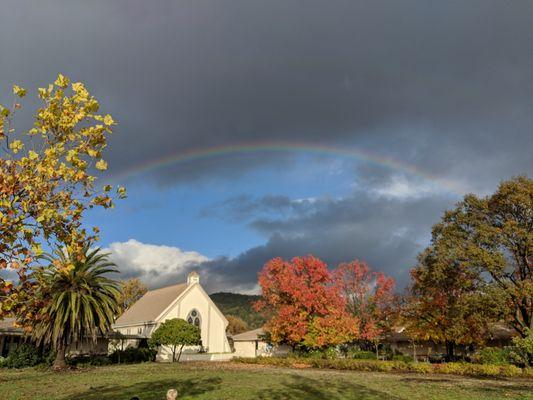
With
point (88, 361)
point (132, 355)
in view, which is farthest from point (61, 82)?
point (132, 355)

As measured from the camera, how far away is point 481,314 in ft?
103

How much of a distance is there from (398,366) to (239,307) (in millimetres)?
98430

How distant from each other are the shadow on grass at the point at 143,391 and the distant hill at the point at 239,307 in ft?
291

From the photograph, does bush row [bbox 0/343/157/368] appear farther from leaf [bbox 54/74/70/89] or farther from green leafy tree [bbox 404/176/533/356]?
leaf [bbox 54/74/70/89]

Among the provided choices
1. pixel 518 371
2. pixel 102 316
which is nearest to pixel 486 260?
pixel 518 371

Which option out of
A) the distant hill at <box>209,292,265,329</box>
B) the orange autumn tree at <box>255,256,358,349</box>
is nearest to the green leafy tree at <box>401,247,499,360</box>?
the orange autumn tree at <box>255,256,358,349</box>

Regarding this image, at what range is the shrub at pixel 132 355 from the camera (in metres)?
39.6

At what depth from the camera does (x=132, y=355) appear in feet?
135

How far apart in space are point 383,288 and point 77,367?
1221 inches

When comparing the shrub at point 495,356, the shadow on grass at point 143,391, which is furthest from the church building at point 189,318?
the shrub at point 495,356

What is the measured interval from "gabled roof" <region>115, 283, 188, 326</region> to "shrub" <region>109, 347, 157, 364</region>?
4.83 metres

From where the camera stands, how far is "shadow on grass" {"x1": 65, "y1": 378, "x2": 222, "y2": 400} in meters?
15.2

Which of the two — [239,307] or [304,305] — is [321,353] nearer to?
[304,305]

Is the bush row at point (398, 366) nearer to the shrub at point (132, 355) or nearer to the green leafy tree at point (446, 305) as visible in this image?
the green leafy tree at point (446, 305)
